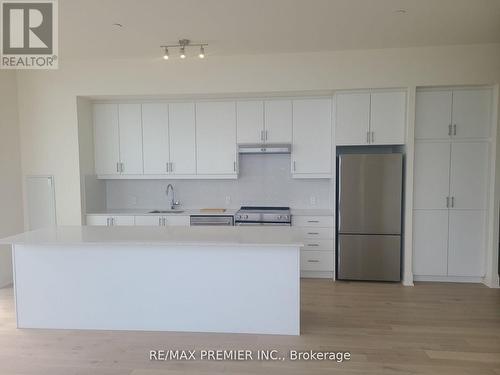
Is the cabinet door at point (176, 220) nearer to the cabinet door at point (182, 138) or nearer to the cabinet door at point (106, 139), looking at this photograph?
the cabinet door at point (182, 138)

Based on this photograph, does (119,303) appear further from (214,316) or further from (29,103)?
(29,103)

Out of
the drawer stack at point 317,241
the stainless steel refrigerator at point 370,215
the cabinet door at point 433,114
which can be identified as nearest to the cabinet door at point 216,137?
the drawer stack at point 317,241

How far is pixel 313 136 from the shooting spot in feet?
14.9

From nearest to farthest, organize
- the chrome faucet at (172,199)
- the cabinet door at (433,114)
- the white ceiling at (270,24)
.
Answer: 1. the white ceiling at (270,24)
2. the cabinet door at (433,114)
3. the chrome faucet at (172,199)

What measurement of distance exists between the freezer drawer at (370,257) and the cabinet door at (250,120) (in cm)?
174

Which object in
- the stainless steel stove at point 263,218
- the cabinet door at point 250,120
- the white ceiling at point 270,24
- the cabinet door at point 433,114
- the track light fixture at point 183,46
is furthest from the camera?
the cabinet door at point 250,120

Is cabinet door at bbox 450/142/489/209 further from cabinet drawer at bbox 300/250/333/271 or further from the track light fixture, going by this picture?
the track light fixture

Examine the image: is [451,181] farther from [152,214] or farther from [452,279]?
[152,214]

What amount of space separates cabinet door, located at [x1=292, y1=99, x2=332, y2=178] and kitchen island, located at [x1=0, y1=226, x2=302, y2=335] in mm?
1664

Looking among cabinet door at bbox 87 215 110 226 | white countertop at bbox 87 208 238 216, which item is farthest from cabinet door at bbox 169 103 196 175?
cabinet door at bbox 87 215 110 226

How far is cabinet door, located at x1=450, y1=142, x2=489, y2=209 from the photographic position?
409cm

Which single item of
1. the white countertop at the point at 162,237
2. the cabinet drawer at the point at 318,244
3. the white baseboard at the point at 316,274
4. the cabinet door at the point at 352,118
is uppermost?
the cabinet door at the point at 352,118

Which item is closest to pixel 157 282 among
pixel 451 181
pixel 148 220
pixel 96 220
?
pixel 148 220

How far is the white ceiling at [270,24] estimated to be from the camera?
290cm
